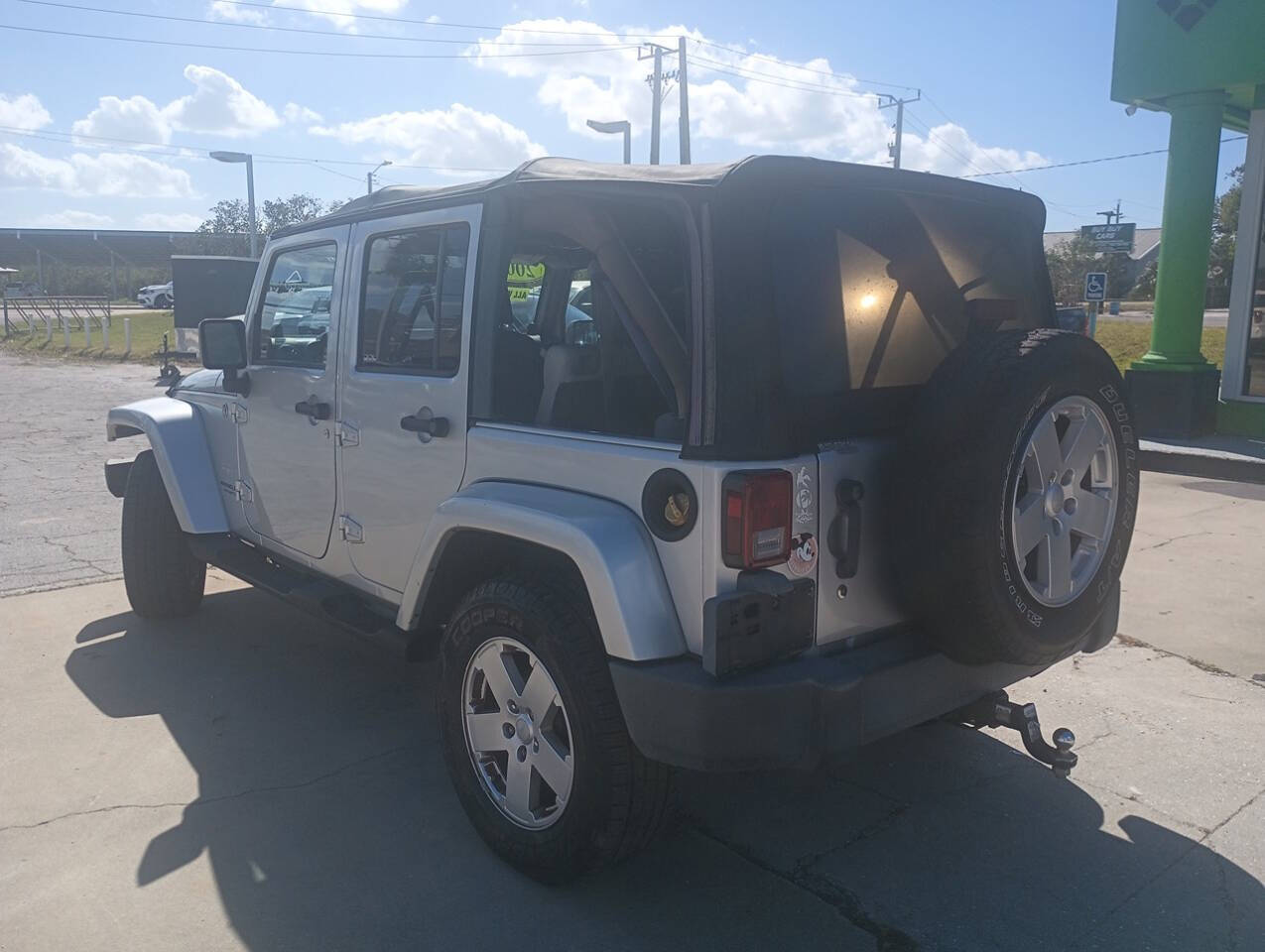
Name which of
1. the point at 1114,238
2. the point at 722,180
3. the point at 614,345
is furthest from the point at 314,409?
the point at 1114,238

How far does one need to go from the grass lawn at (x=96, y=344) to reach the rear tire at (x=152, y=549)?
2072 cm

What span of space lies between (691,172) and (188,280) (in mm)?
21322

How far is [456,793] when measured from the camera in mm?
3434

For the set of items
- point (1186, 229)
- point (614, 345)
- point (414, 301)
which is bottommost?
point (614, 345)

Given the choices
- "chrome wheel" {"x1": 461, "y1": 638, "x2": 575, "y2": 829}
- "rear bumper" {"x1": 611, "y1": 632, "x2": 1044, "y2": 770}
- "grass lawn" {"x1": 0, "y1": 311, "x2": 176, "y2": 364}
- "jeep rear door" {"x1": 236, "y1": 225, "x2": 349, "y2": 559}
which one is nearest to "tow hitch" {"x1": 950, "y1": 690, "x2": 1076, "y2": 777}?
"rear bumper" {"x1": 611, "y1": 632, "x2": 1044, "y2": 770}

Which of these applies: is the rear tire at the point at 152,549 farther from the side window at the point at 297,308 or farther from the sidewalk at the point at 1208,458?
the sidewalk at the point at 1208,458

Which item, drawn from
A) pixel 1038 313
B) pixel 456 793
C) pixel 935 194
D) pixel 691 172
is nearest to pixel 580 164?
pixel 691 172

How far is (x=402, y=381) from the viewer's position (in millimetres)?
3639

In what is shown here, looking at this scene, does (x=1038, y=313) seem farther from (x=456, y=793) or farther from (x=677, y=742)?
(x=456, y=793)

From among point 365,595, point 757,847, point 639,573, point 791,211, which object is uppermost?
point 791,211

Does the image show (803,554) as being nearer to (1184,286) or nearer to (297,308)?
(297,308)

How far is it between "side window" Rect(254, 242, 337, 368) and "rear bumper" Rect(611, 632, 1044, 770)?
2.19 meters

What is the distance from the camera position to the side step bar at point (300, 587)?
383cm

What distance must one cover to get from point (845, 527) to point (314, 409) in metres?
2.26
